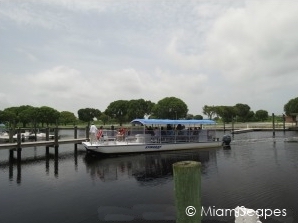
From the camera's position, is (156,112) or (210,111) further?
(210,111)

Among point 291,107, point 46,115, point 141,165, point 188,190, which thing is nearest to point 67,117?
point 46,115

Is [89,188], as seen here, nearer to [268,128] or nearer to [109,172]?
[109,172]

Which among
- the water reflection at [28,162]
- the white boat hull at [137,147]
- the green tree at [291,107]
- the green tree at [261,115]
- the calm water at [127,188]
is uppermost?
the green tree at [291,107]

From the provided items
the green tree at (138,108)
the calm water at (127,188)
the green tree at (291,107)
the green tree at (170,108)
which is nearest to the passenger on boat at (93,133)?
the calm water at (127,188)

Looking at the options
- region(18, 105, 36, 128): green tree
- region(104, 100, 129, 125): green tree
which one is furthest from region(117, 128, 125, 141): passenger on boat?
region(104, 100, 129, 125): green tree

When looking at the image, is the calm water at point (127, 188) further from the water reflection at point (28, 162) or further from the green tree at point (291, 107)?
the green tree at point (291, 107)

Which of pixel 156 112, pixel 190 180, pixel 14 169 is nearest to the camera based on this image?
pixel 190 180

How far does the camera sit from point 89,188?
20.0 meters

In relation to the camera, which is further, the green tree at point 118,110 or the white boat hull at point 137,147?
the green tree at point 118,110

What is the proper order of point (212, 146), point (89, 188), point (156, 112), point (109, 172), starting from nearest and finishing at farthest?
point (89, 188)
point (109, 172)
point (212, 146)
point (156, 112)

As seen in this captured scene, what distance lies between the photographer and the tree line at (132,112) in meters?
119

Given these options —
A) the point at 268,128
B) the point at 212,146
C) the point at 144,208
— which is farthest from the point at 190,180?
the point at 268,128

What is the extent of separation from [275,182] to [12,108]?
12955 centimetres

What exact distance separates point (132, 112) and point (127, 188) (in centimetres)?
10650
